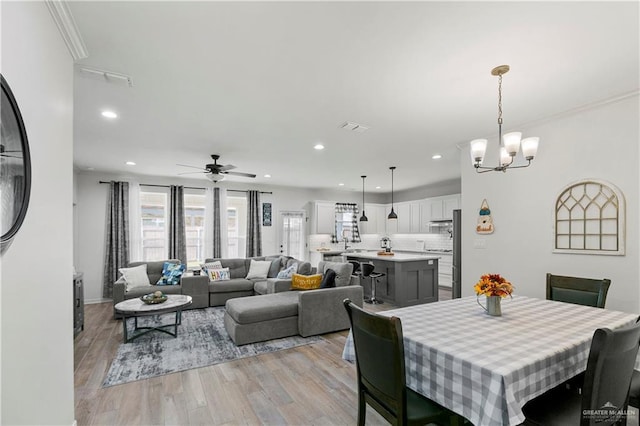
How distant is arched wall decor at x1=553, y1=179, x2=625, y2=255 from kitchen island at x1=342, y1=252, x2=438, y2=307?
2.74 m

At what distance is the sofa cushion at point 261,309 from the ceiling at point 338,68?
87.7 inches

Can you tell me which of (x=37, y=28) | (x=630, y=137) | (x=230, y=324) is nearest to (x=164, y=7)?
(x=37, y=28)

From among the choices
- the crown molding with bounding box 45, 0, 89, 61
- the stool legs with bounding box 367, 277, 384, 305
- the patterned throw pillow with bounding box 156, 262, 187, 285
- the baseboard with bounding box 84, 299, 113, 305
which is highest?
the crown molding with bounding box 45, 0, 89, 61

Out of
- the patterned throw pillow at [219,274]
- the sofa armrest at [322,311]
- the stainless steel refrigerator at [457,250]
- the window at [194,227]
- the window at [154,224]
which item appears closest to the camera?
the sofa armrest at [322,311]

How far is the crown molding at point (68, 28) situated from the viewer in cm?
170

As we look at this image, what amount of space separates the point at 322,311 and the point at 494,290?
2.53 m

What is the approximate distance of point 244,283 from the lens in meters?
6.06

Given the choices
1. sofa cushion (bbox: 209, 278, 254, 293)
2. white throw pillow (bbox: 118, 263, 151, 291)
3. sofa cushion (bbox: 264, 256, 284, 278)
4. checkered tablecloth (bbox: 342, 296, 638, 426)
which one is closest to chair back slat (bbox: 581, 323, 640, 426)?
checkered tablecloth (bbox: 342, 296, 638, 426)

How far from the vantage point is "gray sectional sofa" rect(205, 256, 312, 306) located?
5352mm

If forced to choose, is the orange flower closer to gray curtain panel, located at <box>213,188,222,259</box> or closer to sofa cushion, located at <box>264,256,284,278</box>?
sofa cushion, located at <box>264,256,284,278</box>

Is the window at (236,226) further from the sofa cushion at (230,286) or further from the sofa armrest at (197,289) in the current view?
the sofa armrest at (197,289)

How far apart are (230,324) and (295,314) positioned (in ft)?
2.83

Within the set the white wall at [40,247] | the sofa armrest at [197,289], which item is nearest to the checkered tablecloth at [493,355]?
the white wall at [40,247]

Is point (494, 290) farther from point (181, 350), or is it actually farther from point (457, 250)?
point (457, 250)
